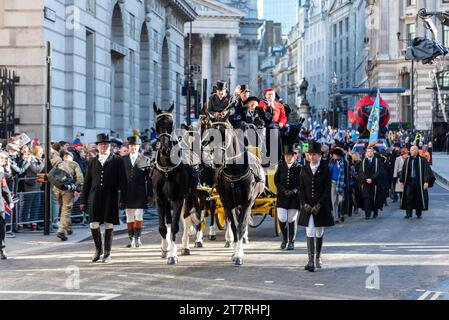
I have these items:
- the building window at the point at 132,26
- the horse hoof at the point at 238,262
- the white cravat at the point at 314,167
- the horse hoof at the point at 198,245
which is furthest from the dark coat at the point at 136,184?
the building window at the point at 132,26

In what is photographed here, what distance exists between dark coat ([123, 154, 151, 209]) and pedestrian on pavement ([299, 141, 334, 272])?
4.23m

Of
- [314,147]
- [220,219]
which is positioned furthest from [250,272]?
[220,219]

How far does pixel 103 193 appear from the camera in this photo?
49.2 feet

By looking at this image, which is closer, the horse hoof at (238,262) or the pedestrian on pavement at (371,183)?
the horse hoof at (238,262)

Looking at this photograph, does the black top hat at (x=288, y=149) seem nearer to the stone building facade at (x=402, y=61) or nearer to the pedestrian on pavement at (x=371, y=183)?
the pedestrian on pavement at (x=371, y=183)

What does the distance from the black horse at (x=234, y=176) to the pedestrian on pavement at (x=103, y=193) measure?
1639mm

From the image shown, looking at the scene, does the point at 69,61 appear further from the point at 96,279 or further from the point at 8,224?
the point at 96,279

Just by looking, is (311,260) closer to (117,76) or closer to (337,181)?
(337,181)

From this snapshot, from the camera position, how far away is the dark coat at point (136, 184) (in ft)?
57.8

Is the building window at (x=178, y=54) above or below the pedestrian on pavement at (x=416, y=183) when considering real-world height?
above
